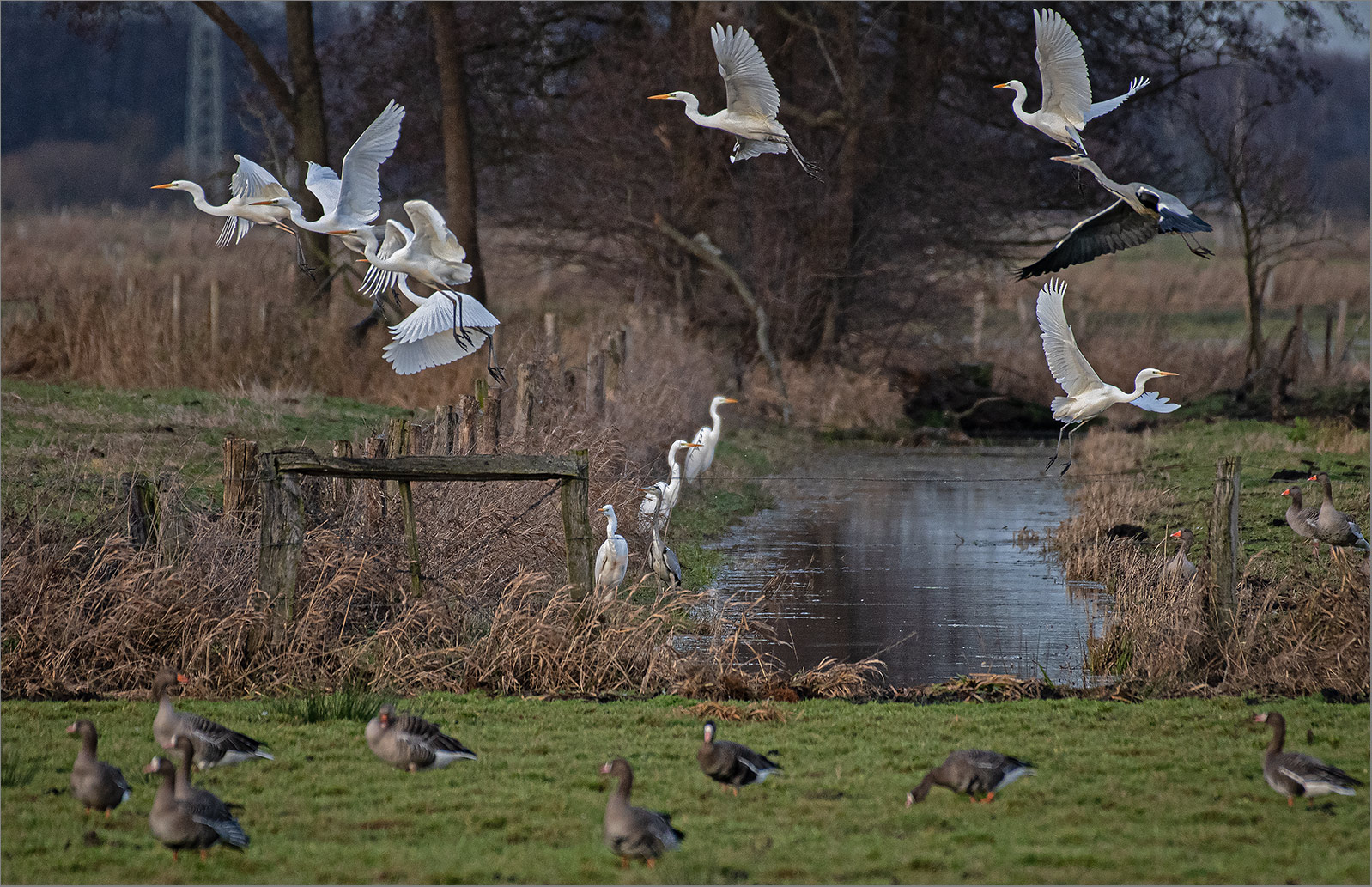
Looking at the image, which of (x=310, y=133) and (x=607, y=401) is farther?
(x=310, y=133)

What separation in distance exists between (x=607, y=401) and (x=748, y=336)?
33.8 ft

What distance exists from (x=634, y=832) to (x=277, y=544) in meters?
3.52

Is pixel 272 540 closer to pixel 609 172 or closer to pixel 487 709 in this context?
pixel 487 709

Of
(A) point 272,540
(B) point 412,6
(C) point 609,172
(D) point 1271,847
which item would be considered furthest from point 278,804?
(B) point 412,6

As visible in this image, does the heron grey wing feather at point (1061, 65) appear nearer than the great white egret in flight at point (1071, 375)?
Yes

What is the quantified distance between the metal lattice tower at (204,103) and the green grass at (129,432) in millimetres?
42189

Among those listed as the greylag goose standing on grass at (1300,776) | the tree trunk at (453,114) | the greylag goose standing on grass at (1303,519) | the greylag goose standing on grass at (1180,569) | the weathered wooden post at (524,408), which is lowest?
the greylag goose standing on grass at (1300,776)

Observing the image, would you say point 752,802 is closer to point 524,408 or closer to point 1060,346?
point 1060,346

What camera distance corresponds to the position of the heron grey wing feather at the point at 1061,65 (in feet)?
26.2

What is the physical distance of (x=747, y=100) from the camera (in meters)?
9.41

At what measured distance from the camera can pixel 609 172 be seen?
2755cm

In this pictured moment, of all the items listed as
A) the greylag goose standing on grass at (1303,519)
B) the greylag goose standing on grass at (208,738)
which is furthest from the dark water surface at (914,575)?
the greylag goose standing on grass at (208,738)

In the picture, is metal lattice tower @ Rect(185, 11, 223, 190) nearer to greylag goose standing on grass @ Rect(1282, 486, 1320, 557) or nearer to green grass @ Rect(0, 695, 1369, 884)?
greylag goose standing on grass @ Rect(1282, 486, 1320, 557)

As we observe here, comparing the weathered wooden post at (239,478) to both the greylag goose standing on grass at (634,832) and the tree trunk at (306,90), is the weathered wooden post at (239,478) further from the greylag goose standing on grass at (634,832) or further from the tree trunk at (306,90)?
the tree trunk at (306,90)
